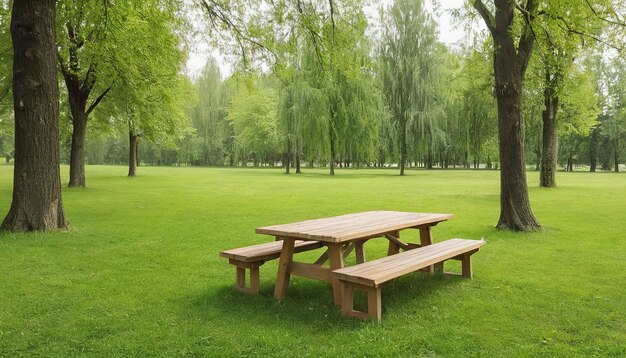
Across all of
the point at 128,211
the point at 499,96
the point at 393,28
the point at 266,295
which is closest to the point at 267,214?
the point at 128,211

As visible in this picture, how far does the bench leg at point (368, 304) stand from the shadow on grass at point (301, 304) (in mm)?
67

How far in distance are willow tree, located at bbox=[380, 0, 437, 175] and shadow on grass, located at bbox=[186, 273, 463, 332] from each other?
30084 mm

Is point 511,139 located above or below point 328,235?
above

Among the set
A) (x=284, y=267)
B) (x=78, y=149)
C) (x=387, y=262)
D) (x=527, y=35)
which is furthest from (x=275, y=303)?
(x=78, y=149)

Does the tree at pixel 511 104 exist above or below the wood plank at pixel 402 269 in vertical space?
above

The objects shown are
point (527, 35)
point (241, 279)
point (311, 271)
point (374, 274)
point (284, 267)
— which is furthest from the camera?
point (527, 35)

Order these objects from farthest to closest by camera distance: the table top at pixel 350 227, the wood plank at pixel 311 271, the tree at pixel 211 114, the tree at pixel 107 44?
1. the tree at pixel 211 114
2. the tree at pixel 107 44
3. the wood plank at pixel 311 271
4. the table top at pixel 350 227

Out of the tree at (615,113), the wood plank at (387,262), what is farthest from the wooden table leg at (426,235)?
the tree at (615,113)

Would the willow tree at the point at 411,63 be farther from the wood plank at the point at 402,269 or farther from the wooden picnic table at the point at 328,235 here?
the wood plank at the point at 402,269

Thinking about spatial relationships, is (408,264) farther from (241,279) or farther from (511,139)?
(511,139)

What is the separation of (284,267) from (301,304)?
1.35 feet

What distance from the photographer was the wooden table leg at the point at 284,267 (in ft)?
16.1

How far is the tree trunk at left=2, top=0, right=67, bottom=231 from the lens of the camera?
8523 millimetres

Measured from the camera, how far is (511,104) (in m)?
9.61
